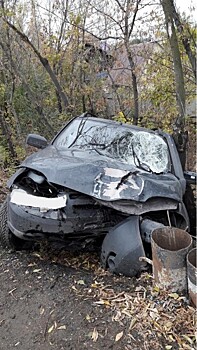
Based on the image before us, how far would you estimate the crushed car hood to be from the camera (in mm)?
3186

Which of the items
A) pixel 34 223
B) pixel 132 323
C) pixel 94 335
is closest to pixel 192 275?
pixel 132 323

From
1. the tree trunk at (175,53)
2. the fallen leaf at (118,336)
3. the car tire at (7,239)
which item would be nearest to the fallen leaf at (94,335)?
the fallen leaf at (118,336)

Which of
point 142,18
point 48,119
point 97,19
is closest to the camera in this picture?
point 142,18

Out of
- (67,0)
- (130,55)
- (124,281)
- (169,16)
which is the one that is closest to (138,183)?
Result: (124,281)

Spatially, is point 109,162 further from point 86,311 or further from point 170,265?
point 86,311

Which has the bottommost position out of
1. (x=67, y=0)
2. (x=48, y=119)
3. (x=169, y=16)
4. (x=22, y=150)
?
(x=22, y=150)

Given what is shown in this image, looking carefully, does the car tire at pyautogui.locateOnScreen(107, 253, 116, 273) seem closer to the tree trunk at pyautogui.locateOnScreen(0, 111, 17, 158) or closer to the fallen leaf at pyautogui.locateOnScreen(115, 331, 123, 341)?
the fallen leaf at pyautogui.locateOnScreen(115, 331, 123, 341)

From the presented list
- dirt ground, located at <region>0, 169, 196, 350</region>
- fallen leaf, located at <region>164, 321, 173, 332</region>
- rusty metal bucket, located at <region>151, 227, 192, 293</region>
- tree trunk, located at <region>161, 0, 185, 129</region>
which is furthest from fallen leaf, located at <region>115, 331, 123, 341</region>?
tree trunk, located at <region>161, 0, 185, 129</region>

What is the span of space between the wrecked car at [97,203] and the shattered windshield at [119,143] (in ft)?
0.16

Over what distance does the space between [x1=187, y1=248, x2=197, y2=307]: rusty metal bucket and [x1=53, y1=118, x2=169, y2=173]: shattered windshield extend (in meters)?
1.36

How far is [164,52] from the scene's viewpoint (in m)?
8.18

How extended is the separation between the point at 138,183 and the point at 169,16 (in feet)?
13.4

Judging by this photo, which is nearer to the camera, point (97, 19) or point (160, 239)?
point (160, 239)

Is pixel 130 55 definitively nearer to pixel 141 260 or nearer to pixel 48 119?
pixel 48 119
